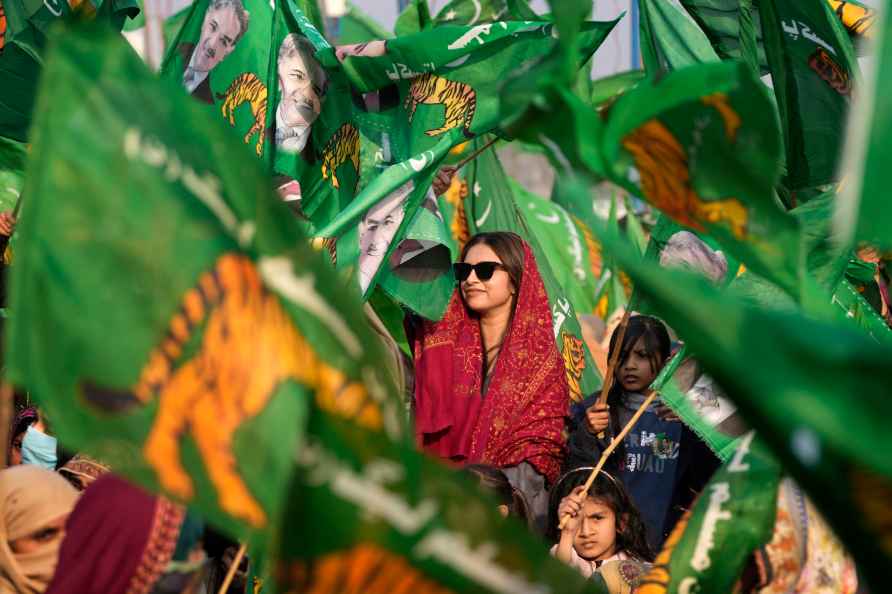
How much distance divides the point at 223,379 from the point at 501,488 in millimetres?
2884

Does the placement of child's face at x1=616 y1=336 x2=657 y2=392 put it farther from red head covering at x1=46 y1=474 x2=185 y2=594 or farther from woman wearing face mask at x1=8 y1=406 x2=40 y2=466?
red head covering at x1=46 y1=474 x2=185 y2=594

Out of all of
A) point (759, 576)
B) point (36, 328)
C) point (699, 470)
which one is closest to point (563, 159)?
point (36, 328)

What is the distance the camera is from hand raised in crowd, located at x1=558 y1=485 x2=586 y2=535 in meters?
4.44

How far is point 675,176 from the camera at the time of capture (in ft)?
6.44

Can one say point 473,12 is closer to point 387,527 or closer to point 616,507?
point 616,507

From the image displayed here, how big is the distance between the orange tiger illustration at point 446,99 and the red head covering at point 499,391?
1.77 ft

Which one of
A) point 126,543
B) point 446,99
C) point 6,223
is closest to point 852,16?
point 446,99

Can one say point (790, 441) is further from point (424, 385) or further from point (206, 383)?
point (424, 385)

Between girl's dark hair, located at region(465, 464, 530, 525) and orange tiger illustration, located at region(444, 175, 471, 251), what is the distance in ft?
9.06

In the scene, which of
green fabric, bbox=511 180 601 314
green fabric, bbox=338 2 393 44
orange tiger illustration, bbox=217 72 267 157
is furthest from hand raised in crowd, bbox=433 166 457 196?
green fabric, bbox=338 2 393 44

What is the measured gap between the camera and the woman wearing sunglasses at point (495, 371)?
17.0 feet

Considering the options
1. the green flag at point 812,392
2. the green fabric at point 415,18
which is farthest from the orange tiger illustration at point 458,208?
the green flag at point 812,392

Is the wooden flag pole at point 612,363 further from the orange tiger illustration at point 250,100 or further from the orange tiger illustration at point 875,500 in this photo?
the orange tiger illustration at point 875,500

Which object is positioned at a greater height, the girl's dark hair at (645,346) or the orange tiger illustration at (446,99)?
the orange tiger illustration at (446,99)
